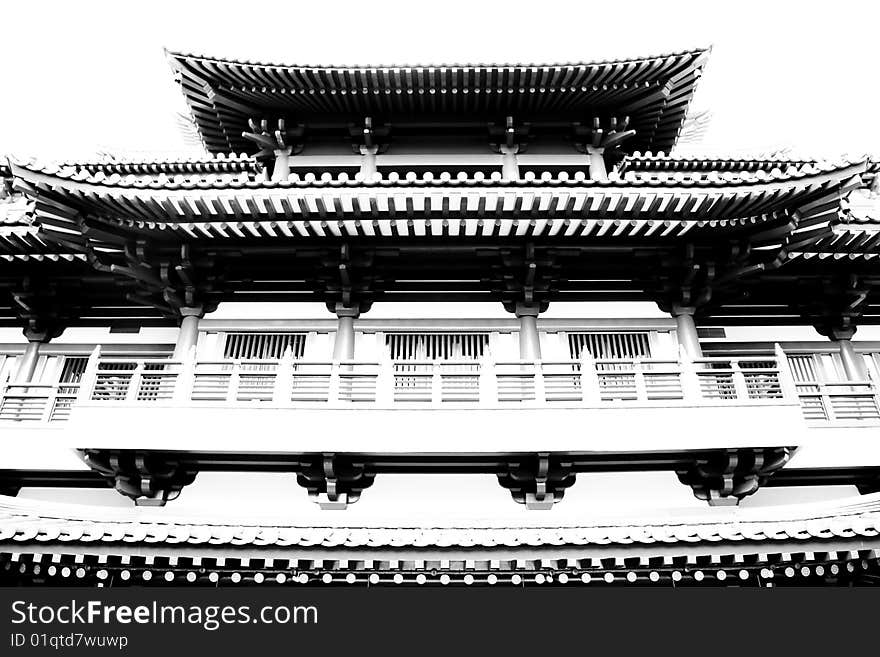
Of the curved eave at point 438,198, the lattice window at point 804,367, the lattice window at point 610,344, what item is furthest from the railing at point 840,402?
the curved eave at point 438,198

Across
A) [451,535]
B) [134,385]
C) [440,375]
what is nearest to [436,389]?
[440,375]

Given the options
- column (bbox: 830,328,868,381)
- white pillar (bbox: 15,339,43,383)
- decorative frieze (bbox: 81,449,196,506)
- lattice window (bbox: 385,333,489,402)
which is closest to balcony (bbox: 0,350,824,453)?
decorative frieze (bbox: 81,449,196,506)

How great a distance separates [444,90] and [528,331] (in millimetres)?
5795

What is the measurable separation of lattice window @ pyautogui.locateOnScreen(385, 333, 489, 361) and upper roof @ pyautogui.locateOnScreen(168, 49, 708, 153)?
18.1ft

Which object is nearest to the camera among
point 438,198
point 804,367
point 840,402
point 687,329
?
point 438,198

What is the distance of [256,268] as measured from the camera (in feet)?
32.8

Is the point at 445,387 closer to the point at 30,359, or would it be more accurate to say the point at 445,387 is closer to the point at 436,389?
the point at 436,389

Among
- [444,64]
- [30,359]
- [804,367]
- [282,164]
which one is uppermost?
[444,64]

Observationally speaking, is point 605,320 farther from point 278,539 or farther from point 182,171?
point 182,171

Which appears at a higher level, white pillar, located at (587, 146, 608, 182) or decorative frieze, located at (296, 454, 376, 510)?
white pillar, located at (587, 146, 608, 182)

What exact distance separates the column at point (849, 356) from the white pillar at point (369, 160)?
9757 millimetres

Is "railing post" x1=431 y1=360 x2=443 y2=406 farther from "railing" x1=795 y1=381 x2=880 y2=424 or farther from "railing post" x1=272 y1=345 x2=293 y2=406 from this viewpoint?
"railing" x1=795 y1=381 x2=880 y2=424

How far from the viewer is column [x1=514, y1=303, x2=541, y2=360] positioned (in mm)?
9609

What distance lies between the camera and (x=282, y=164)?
12.5 metres
